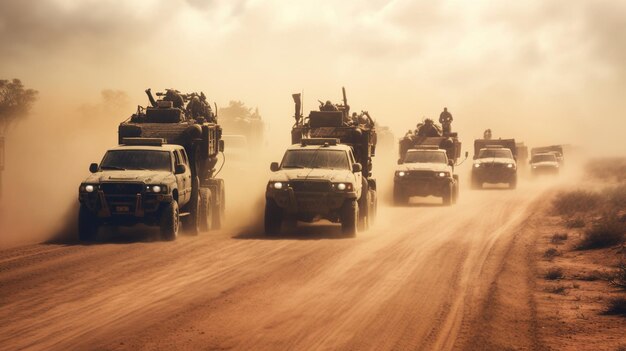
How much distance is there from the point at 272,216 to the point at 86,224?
3873 mm

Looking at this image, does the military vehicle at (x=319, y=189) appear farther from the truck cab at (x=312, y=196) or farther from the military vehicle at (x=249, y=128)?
the military vehicle at (x=249, y=128)

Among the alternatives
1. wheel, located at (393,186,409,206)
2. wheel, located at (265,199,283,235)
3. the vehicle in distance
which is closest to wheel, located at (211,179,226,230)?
wheel, located at (265,199,283,235)

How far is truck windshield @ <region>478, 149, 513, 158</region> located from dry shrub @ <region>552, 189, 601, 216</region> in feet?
38.8

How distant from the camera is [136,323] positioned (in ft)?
32.7

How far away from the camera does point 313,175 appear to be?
19.8 meters

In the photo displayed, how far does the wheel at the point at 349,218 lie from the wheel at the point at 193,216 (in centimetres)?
335

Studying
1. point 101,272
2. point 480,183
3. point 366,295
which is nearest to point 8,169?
point 480,183

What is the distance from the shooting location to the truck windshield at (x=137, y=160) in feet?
64.3

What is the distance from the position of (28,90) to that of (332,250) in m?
83.0

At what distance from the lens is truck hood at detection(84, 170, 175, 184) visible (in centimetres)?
1859

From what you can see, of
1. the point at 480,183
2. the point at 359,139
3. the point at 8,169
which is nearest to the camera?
the point at 359,139

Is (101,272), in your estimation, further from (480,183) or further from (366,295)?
(480,183)

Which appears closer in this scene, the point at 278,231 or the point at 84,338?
the point at 84,338

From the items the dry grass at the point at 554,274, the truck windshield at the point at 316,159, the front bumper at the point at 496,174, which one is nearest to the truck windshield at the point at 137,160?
the truck windshield at the point at 316,159
